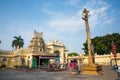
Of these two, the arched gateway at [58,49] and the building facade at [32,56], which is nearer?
the building facade at [32,56]

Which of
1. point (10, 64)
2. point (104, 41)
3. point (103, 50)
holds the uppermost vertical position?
point (104, 41)

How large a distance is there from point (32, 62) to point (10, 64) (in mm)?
8585

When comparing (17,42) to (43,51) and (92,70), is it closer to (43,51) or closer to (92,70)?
(43,51)

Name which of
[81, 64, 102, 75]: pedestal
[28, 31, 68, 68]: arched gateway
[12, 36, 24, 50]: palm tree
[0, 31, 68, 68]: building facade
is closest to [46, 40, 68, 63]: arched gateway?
[28, 31, 68, 68]: arched gateway

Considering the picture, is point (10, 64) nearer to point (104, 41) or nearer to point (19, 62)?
point (19, 62)

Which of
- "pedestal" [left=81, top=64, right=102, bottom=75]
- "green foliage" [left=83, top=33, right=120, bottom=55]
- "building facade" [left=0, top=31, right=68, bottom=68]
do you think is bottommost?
"pedestal" [left=81, top=64, right=102, bottom=75]

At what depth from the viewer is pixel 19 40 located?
2655 inches

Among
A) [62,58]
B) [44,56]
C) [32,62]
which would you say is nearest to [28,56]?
[32,62]

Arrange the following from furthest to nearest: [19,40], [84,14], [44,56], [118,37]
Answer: [19,40]
[118,37]
[44,56]
[84,14]

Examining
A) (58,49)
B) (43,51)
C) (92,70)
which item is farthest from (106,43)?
(92,70)

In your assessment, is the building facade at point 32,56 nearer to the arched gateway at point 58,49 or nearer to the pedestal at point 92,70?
the arched gateway at point 58,49

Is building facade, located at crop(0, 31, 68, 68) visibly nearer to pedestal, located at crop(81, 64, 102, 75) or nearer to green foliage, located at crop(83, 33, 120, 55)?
pedestal, located at crop(81, 64, 102, 75)

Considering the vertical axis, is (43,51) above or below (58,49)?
below

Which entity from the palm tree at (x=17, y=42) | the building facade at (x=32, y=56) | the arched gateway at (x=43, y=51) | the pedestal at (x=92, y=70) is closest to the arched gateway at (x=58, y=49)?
the arched gateway at (x=43, y=51)
